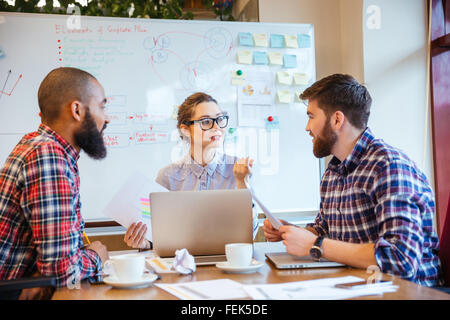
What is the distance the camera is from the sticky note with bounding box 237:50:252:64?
2760 mm

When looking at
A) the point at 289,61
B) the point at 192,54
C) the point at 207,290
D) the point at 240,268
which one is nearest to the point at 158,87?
the point at 192,54

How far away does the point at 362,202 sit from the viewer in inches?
52.6

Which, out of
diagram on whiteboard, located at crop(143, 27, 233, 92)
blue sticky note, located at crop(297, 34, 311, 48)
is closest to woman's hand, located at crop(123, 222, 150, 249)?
diagram on whiteboard, located at crop(143, 27, 233, 92)

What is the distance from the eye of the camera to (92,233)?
2.52 meters

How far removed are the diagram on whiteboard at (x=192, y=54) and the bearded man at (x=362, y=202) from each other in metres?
1.19

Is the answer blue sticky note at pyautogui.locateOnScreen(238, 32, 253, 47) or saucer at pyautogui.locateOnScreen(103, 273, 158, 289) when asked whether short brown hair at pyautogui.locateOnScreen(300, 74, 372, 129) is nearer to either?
saucer at pyautogui.locateOnScreen(103, 273, 158, 289)

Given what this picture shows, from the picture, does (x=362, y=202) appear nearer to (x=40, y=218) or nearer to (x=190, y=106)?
(x=40, y=218)

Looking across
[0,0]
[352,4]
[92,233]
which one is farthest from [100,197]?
[352,4]

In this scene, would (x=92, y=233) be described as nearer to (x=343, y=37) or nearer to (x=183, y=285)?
(x=183, y=285)

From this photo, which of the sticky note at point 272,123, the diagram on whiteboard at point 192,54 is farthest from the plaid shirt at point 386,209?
the diagram on whiteboard at point 192,54

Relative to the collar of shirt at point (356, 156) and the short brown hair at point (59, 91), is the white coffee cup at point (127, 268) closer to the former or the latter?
the short brown hair at point (59, 91)

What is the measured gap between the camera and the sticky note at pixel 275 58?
2809 mm
